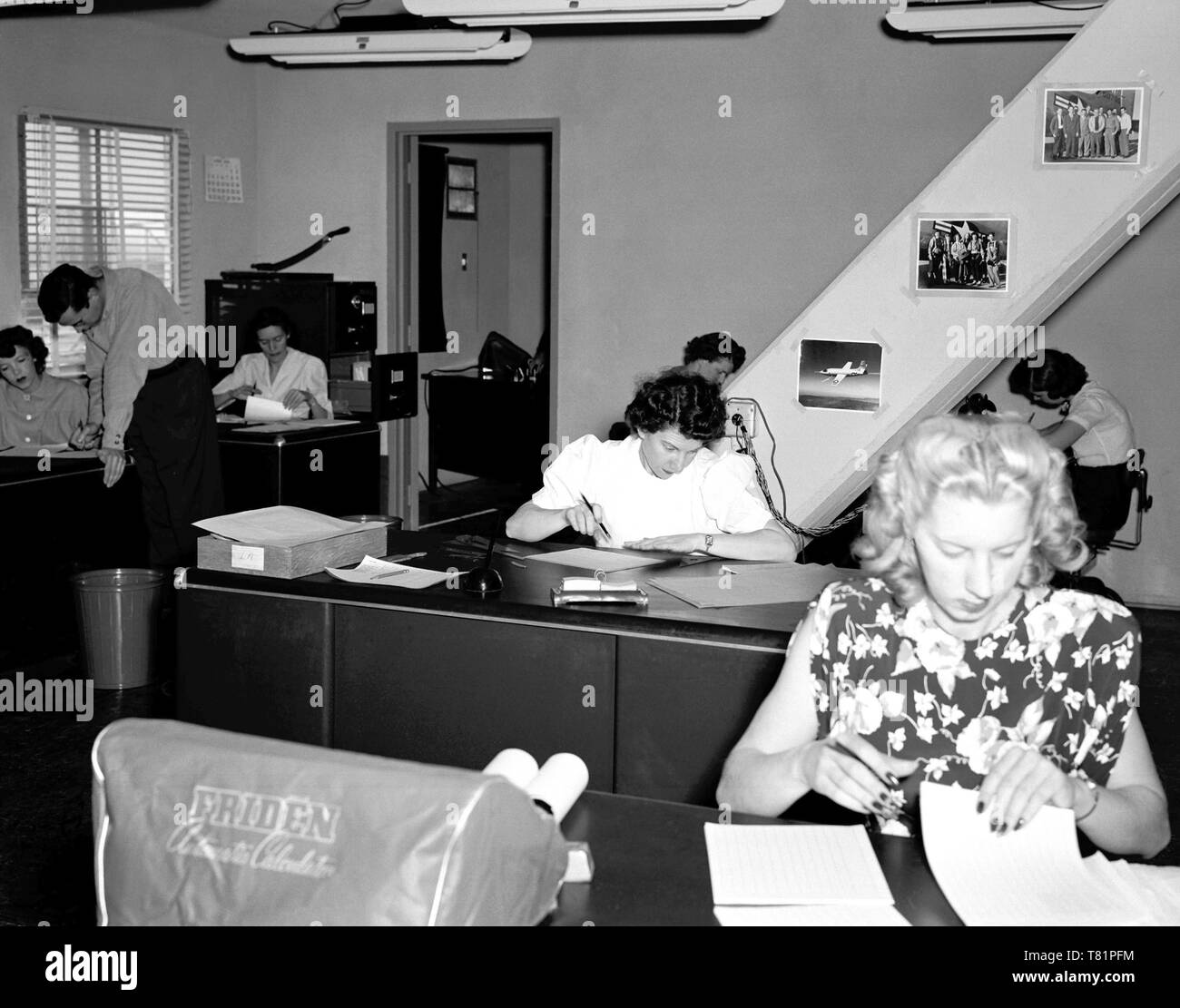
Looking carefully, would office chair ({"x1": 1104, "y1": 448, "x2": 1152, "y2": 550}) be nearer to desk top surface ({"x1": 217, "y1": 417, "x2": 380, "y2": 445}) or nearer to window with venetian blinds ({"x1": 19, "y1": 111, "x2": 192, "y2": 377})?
desk top surface ({"x1": 217, "y1": 417, "x2": 380, "y2": 445})

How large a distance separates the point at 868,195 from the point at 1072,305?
1171 millimetres

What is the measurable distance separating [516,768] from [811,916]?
0.41 m

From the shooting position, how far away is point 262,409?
6.83 meters

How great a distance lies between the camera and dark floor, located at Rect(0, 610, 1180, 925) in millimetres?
3324

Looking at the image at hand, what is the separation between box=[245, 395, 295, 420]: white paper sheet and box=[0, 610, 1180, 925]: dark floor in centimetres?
181

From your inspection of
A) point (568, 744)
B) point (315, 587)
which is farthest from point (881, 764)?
point (315, 587)

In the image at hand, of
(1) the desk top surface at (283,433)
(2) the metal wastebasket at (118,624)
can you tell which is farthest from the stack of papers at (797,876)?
(1) the desk top surface at (283,433)

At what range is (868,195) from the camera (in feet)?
23.0

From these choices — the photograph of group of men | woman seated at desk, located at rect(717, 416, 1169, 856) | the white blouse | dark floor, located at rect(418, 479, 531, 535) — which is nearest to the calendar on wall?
the white blouse

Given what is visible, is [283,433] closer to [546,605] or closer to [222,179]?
[222,179]

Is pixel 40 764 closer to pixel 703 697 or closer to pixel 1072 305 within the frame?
pixel 703 697

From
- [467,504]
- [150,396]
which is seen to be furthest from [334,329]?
[150,396]

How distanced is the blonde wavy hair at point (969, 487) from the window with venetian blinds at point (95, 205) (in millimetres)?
6141
